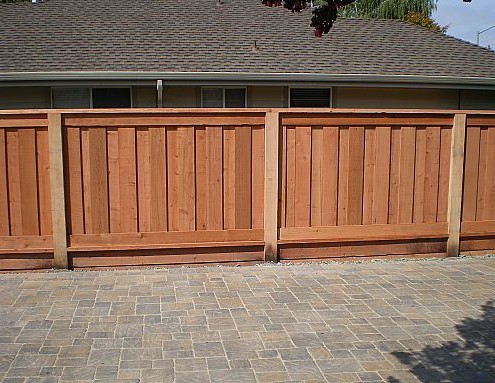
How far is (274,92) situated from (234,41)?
164 cm

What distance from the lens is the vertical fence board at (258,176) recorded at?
20.5ft

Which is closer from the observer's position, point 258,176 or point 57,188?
point 57,188

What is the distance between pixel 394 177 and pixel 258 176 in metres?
1.73

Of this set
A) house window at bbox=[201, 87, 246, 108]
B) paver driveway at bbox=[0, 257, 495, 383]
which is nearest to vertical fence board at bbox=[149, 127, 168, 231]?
paver driveway at bbox=[0, 257, 495, 383]

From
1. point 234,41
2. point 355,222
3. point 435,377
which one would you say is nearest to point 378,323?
point 435,377

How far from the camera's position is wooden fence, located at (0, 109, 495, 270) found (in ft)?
19.6

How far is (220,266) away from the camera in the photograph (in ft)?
20.7

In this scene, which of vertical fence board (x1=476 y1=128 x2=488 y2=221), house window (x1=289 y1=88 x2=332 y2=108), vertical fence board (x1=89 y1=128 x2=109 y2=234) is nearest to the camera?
vertical fence board (x1=89 y1=128 x2=109 y2=234)

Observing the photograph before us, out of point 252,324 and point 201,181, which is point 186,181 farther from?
point 252,324

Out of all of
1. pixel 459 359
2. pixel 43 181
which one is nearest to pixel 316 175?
pixel 459 359

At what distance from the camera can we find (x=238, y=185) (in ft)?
20.6

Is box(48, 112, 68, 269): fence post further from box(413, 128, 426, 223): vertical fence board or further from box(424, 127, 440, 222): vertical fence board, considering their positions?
box(424, 127, 440, 222): vertical fence board

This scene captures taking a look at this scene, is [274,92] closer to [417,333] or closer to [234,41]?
[234,41]

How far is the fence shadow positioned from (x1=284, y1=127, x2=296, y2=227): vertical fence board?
2.43 meters
